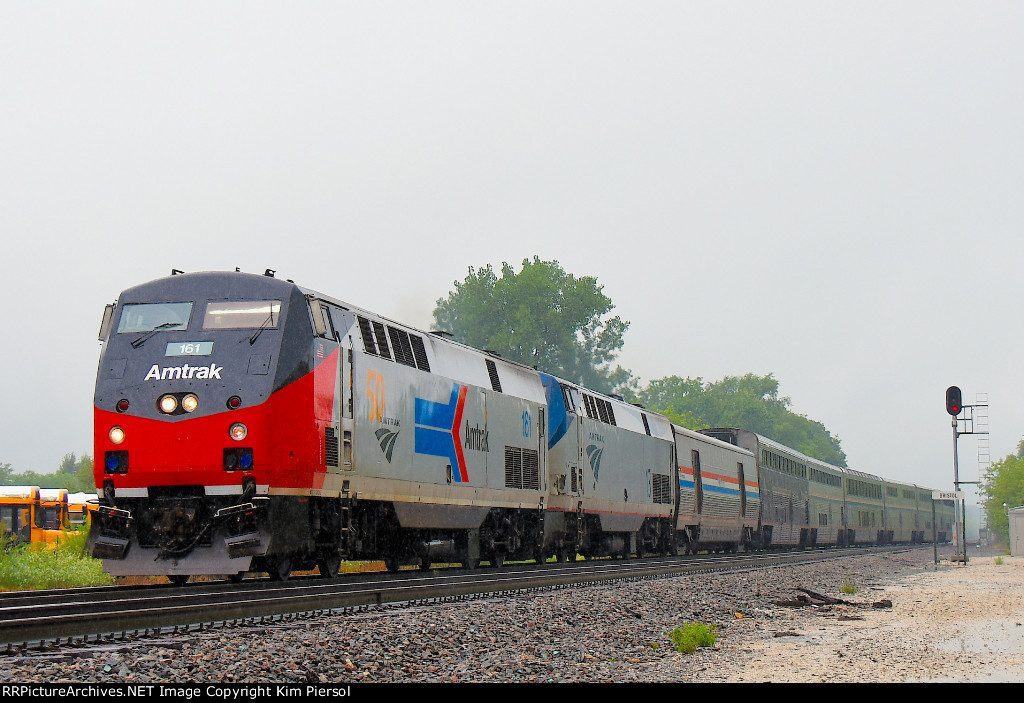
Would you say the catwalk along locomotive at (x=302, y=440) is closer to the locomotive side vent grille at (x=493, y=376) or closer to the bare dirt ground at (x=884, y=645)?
the locomotive side vent grille at (x=493, y=376)

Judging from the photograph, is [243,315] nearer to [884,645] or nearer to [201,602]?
[201,602]

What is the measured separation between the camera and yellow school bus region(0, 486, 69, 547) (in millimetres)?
39562

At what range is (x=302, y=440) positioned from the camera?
1470cm

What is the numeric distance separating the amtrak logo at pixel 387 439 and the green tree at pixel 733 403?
419ft

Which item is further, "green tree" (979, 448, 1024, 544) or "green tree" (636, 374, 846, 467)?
"green tree" (636, 374, 846, 467)

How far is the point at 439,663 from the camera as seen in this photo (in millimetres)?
9766

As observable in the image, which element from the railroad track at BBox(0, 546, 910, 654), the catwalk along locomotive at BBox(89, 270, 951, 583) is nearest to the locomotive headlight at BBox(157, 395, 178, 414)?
the catwalk along locomotive at BBox(89, 270, 951, 583)

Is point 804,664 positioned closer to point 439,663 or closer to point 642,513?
point 439,663

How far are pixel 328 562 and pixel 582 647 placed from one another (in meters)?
6.34

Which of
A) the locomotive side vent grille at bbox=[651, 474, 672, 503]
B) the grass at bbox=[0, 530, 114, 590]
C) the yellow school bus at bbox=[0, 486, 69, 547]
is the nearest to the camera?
the grass at bbox=[0, 530, 114, 590]

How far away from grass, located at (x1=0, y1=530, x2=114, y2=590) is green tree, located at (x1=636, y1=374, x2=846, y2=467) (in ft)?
409

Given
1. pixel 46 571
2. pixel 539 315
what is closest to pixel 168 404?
pixel 46 571

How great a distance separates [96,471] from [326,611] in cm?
463

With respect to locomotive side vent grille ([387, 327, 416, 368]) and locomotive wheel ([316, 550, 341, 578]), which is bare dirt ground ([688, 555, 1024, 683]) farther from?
locomotive side vent grille ([387, 327, 416, 368])
